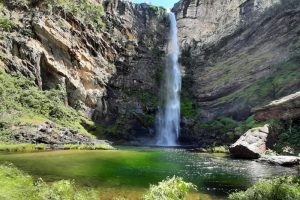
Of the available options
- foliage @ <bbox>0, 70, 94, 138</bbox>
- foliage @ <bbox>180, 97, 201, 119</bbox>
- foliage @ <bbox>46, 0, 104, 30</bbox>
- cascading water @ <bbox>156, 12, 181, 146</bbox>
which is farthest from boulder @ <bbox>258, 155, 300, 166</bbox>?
foliage @ <bbox>46, 0, 104, 30</bbox>

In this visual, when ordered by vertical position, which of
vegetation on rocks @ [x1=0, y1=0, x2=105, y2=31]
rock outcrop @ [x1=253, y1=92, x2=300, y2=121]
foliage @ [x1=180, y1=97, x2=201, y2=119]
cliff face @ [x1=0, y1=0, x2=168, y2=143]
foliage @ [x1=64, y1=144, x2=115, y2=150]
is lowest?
foliage @ [x1=64, y1=144, x2=115, y2=150]

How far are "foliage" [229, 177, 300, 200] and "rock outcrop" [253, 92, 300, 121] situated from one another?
45272 mm

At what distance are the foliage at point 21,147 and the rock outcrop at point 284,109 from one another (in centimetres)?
4165

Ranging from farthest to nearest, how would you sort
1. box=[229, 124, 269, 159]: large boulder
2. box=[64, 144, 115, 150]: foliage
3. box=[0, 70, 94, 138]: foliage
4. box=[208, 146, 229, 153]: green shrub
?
1. box=[0, 70, 94, 138]: foliage
2. box=[208, 146, 229, 153]: green shrub
3. box=[64, 144, 115, 150]: foliage
4. box=[229, 124, 269, 159]: large boulder

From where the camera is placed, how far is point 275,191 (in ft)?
70.0

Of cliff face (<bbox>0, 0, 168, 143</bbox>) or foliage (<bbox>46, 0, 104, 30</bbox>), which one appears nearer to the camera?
cliff face (<bbox>0, 0, 168, 143</bbox>)

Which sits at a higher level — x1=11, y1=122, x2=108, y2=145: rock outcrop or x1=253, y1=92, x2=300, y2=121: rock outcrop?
x1=253, y1=92, x2=300, y2=121: rock outcrop

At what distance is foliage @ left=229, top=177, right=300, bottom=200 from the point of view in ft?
67.9

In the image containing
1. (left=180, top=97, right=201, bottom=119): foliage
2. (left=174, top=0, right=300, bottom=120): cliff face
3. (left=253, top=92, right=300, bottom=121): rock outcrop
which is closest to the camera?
(left=253, top=92, right=300, bottom=121): rock outcrop

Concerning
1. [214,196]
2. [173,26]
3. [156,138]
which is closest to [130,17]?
[173,26]

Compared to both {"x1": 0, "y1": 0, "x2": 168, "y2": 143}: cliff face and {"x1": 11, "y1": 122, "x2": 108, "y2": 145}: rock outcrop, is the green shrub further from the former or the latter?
{"x1": 0, "y1": 0, "x2": 168, "y2": 143}: cliff face

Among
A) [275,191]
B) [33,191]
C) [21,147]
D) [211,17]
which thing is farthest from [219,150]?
[211,17]

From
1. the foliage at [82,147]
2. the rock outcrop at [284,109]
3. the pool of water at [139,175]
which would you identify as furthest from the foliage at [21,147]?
the rock outcrop at [284,109]

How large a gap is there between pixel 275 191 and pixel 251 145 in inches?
1463
